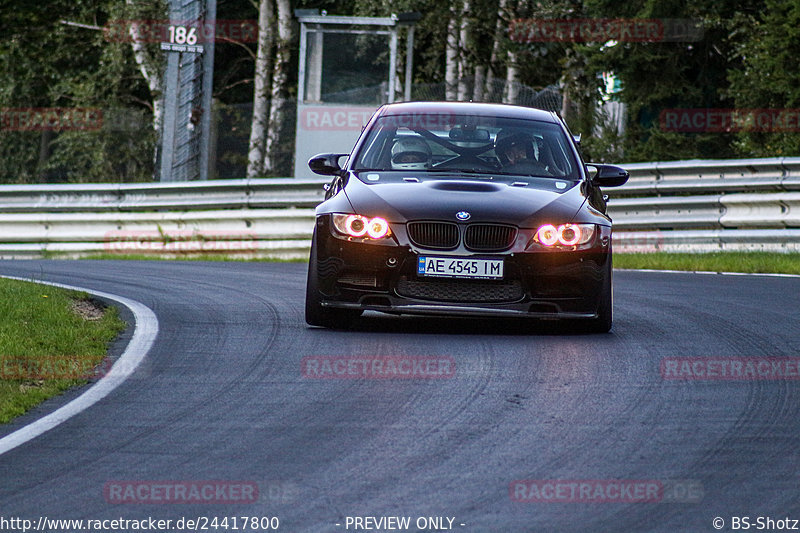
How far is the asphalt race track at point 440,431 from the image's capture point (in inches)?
184

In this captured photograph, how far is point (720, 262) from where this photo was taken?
15945 mm

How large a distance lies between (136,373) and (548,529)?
11.6 feet

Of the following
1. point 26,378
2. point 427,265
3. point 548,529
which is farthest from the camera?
point 427,265

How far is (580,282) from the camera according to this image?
870 centimetres

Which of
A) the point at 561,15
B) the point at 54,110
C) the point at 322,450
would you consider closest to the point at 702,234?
the point at 561,15

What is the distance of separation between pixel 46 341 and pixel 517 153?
3.45 metres

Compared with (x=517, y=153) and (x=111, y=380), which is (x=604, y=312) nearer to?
(x=517, y=153)

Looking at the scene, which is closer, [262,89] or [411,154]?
[411,154]

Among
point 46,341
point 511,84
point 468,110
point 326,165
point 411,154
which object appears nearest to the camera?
point 46,341

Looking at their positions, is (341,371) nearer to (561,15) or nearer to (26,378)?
(26,378)
